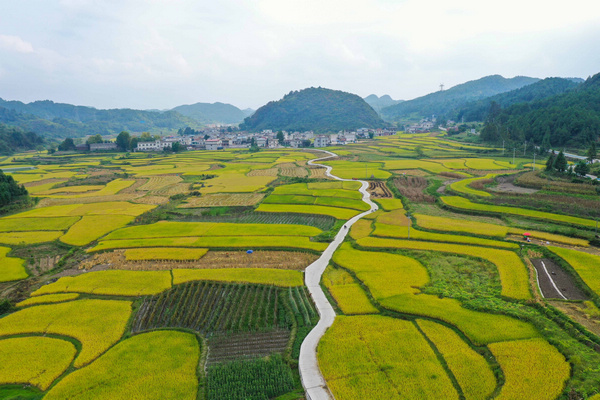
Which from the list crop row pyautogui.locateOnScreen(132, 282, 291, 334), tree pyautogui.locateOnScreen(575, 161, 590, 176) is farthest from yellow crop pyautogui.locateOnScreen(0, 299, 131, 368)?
tree pyautogui.locateOnScreen(575, 161, 590, 176)

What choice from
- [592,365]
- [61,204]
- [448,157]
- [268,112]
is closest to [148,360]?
[592,365]

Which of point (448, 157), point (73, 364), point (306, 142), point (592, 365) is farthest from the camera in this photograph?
point (306, 142)

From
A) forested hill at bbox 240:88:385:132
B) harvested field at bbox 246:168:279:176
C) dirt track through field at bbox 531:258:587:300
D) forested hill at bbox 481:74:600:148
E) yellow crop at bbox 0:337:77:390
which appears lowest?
yellow crop at bbox 0:337:77:390

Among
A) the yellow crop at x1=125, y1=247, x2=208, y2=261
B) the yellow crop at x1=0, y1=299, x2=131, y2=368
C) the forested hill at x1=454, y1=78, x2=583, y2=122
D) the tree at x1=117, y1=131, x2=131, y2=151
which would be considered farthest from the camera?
the forested hill at x1=454, y1=78, x2=583, y2=122

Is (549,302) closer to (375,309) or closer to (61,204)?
(375,309)

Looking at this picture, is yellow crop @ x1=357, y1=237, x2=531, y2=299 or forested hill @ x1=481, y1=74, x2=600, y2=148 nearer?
yellow crop @ x1=357, y1=237, x2=531, y2=299

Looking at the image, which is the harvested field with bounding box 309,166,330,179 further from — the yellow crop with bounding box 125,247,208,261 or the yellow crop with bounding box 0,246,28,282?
the yellow crop with bounding box 0,246,28,282
